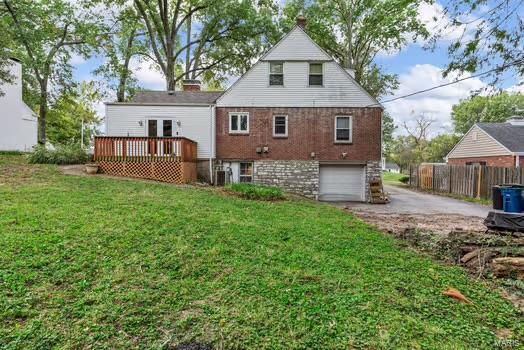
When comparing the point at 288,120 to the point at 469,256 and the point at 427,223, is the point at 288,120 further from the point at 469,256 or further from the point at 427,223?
the point at 469,256

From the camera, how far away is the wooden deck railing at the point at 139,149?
11.9m

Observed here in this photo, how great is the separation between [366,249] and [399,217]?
492cm

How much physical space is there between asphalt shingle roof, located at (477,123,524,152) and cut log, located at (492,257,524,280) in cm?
1740

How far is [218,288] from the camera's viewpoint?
3.53 m

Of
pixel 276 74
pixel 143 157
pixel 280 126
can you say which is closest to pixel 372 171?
pixel 280 126

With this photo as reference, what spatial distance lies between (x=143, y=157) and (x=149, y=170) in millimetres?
600

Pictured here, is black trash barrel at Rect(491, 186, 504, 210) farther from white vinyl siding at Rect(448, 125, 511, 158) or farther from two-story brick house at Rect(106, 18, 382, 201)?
white vinyl siding at Rect(448, 125, 511, 158)

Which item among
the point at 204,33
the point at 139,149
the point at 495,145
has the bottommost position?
the point at 139,149

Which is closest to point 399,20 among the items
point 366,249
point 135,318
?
point 366,249

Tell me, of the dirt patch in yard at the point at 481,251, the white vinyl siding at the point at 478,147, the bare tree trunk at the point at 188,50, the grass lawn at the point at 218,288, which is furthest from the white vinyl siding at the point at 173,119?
the white vinyl siding at the point at 478,147

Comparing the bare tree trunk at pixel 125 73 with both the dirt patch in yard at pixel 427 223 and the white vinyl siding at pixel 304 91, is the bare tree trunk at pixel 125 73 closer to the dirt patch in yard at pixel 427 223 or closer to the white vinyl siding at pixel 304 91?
the white vinyl siding at pixel 304 91

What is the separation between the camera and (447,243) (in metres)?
Answer: 5.52

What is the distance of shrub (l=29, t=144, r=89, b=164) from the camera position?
506 inches

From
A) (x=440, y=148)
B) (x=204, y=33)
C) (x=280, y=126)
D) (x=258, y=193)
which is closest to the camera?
(x=258, y=193)
